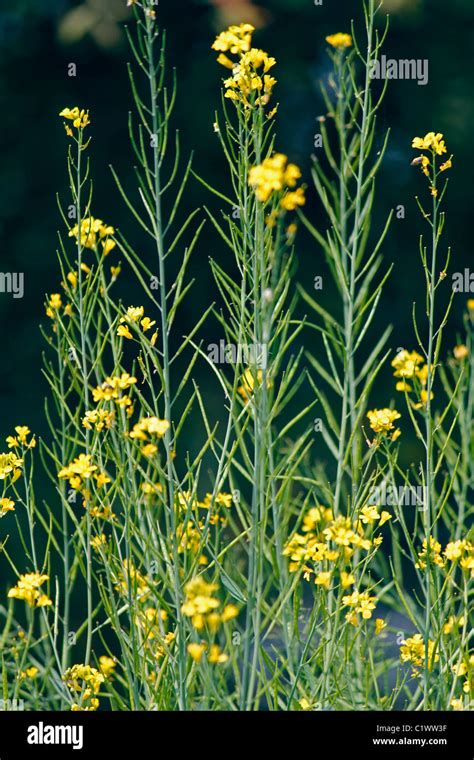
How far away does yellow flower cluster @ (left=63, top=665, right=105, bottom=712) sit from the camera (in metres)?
1.95

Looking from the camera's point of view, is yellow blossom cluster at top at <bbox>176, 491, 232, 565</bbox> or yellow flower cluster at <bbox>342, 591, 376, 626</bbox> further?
yellow flower cluster at <bbox>342, 591, 376, 626</bbox>

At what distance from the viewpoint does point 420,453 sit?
3564 mm

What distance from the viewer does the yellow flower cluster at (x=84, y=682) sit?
1.95m

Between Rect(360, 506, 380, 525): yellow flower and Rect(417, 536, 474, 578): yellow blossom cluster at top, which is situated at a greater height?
Rect(360, 506, 380, 525): yellow flower

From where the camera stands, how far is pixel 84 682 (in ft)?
6.56

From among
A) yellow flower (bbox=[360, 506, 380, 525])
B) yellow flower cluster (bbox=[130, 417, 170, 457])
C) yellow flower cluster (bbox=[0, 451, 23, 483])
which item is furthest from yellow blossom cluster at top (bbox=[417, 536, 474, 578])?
yellow flower cluster (bbox=[0, 451, 23, 483])

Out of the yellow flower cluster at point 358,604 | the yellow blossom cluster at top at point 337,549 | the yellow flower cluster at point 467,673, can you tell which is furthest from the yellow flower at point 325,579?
the yellow flower cluster at point 467,673

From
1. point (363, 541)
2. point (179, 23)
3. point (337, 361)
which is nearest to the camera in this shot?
point (363, 541)

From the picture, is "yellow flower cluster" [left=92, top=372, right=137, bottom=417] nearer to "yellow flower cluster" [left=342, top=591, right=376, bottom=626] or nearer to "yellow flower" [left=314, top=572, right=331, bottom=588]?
"yellow flower" [left=314, top=572, right=331, bottom=588]

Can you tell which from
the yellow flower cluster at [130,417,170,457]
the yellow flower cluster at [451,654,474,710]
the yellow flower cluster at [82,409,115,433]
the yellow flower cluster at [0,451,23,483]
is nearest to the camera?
the yellow flower cluster at [130,417,170,457]

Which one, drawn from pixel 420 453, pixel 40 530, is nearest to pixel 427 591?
pixel 420 453

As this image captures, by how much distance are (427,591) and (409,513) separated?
6.36 ft

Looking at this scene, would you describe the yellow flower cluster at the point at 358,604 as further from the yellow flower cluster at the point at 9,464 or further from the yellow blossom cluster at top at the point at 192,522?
the yellow flower cluster at the point at 9,464

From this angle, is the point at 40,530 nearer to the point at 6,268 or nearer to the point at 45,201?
the point at 6,268
